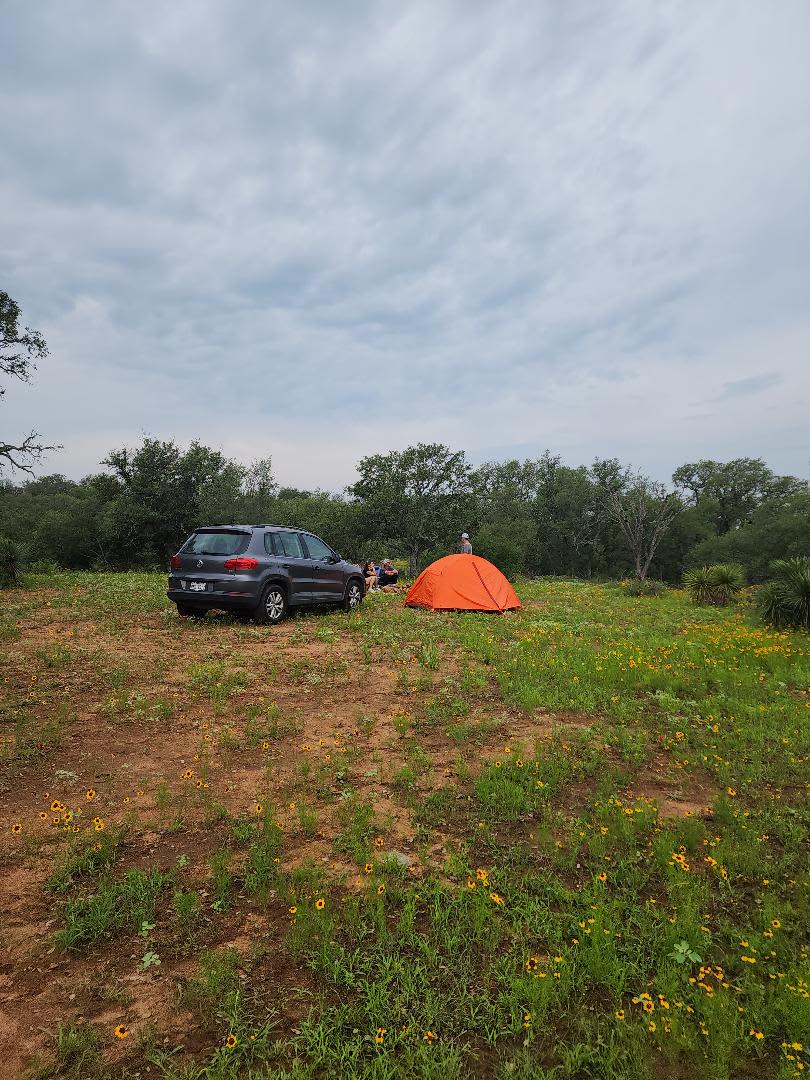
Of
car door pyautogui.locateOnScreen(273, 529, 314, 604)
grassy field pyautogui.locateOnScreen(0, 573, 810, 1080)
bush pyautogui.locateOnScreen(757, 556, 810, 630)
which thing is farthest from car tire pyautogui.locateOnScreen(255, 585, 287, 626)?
bush pyautogui.locateOnScreen(757, 556, 810, 630)

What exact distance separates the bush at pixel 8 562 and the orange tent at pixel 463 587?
1092 centimetres

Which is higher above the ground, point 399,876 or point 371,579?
point 371,579

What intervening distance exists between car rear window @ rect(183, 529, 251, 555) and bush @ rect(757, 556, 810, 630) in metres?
10.2

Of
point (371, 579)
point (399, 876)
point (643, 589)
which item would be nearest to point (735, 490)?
point (643, 589)

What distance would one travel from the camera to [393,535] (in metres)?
28.2

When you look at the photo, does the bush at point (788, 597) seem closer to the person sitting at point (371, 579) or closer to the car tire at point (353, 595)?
the car tire at point (353, 595)

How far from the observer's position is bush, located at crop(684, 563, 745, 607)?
653 inches

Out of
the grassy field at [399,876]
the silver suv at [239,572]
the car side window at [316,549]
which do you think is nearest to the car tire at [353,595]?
the car side window at [316,549]

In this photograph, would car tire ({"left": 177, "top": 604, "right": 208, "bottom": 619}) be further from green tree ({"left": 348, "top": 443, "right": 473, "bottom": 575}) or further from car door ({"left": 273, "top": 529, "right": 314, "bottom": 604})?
green tree ({"left": 348, "top": 443, "right": 473, "bottom": 575})

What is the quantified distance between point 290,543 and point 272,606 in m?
1.36

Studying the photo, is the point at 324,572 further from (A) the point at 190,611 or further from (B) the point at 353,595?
(A) the point at 190,611

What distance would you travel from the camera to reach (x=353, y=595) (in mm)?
13430

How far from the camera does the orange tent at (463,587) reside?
13367mm

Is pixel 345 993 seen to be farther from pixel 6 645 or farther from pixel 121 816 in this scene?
pixel 6 645
